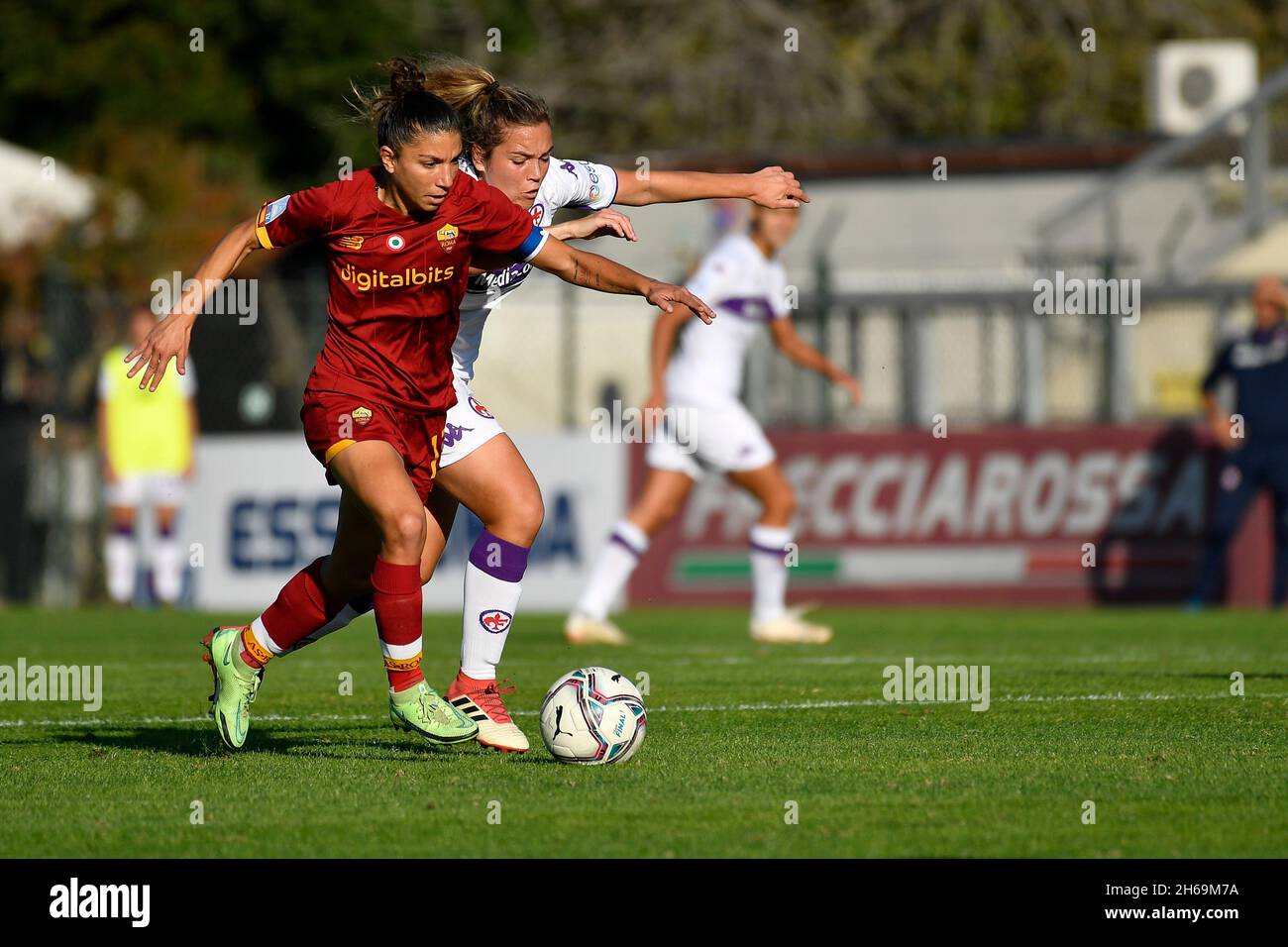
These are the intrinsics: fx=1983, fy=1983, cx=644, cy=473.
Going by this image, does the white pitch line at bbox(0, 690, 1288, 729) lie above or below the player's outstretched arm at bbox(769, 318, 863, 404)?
below

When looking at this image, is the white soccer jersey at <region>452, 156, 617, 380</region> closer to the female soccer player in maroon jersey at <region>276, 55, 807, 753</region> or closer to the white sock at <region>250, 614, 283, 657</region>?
the female soccer player in maroon jersey at <region>276, 55, 807, 753</region>

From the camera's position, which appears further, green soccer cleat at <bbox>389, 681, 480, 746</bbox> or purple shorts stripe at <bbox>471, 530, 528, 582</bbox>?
purple shorts stripe at <bbox>471, 530, 528, 582</bbox>

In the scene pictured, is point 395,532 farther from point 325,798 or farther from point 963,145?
point 963,145

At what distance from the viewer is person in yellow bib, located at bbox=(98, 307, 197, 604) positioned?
16.0 metres

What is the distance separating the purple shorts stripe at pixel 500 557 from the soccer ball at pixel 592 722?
694 millimetres

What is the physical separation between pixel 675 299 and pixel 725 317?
5957mm

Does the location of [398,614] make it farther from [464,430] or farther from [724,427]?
[724,427]

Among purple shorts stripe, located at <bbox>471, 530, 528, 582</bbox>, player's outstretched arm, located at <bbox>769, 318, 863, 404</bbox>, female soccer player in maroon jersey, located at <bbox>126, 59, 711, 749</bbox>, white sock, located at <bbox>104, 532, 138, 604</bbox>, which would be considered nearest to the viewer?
female soccer player in maroon jersey, located at <bbox>126, 59, 711, 749</bbox>

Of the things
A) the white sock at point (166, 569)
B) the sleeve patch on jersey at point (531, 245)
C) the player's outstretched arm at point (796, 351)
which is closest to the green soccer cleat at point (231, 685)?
the sleeve patch on jersey at point (531, 245)

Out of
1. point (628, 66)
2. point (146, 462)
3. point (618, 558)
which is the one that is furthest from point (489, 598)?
point (628, 66)

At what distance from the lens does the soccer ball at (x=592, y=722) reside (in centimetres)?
627

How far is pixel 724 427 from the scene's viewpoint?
11836 millimetres

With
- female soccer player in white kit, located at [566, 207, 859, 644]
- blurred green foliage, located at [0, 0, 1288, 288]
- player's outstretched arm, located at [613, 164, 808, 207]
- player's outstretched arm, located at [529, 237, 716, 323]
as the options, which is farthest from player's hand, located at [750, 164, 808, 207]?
blurred green foliage, located at [0, 0, 1288, 288]

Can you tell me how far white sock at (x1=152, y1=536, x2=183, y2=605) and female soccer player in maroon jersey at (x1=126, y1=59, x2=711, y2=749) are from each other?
31.4 ft
